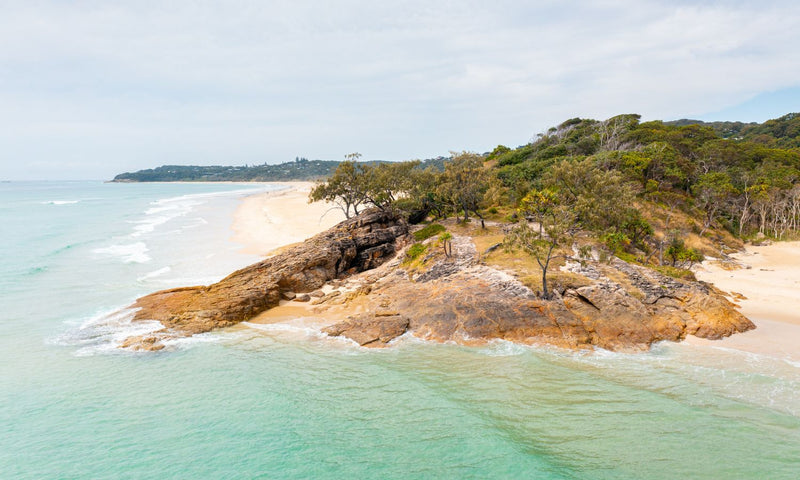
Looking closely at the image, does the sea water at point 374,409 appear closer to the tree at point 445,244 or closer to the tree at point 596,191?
the tree at point 445,244

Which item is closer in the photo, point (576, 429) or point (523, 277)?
point (576, 429)

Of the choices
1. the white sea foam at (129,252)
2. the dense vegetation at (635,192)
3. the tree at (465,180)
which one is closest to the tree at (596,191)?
the dense vegetation at (635,192)

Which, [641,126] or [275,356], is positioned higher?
[641,126]

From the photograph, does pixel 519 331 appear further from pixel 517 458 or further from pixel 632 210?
pixel 632 210

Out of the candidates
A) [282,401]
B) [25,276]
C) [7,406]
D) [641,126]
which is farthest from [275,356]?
[641,126]

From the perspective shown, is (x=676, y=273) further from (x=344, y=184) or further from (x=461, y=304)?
(x=344, y=184)

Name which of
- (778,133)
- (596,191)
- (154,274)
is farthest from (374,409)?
(778,133)
